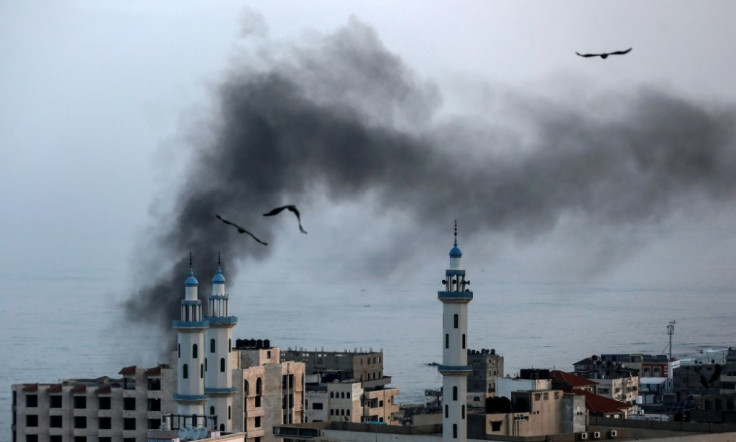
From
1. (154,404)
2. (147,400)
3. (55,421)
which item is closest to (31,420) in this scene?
(55,421)

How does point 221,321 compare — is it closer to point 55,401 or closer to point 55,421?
point 55,401

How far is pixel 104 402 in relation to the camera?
189ft

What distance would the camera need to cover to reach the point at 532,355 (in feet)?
395

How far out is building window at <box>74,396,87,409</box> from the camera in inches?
2271

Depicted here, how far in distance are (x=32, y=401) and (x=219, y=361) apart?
830 centimetres

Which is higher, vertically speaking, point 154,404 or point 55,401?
point 55,401

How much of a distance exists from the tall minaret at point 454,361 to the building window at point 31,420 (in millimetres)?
17475

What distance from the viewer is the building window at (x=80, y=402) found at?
5769 centimetres

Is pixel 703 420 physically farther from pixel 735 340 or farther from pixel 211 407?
pixel 735 340

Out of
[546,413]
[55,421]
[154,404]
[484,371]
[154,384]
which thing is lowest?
[55,421]

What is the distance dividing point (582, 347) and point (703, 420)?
6760cm

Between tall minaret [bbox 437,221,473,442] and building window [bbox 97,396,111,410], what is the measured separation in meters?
15.3

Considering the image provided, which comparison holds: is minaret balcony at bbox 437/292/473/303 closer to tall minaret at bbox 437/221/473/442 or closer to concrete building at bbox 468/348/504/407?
tall minaret at bbox 437/221/473/442

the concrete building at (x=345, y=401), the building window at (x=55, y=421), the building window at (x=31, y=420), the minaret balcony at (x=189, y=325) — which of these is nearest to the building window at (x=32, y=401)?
the building window at (x=31, y=420)
